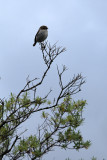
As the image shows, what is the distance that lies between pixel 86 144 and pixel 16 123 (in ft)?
6.99

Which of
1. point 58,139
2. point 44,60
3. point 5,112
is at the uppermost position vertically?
point 44,60

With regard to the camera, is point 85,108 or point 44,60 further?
point 85,108

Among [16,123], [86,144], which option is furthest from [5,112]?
[86,144]

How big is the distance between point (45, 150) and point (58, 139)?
500 mm

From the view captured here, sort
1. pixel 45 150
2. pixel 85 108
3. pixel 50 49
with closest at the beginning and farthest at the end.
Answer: pixel 50 49, pixel 45 150, pixel 85 108

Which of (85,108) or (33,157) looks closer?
(33,157)

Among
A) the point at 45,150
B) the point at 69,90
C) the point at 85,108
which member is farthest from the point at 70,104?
the point at 45,150

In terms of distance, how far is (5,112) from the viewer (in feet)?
23.5

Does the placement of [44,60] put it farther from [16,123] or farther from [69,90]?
[16,123]

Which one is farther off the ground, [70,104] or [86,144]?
[70,104]

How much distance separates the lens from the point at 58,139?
23.4ft

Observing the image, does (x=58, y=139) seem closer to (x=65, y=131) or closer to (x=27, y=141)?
(x=65, y=131)

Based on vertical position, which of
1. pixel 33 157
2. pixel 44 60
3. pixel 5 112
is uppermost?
pixel 44 60

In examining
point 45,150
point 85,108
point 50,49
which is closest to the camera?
point 50,49
